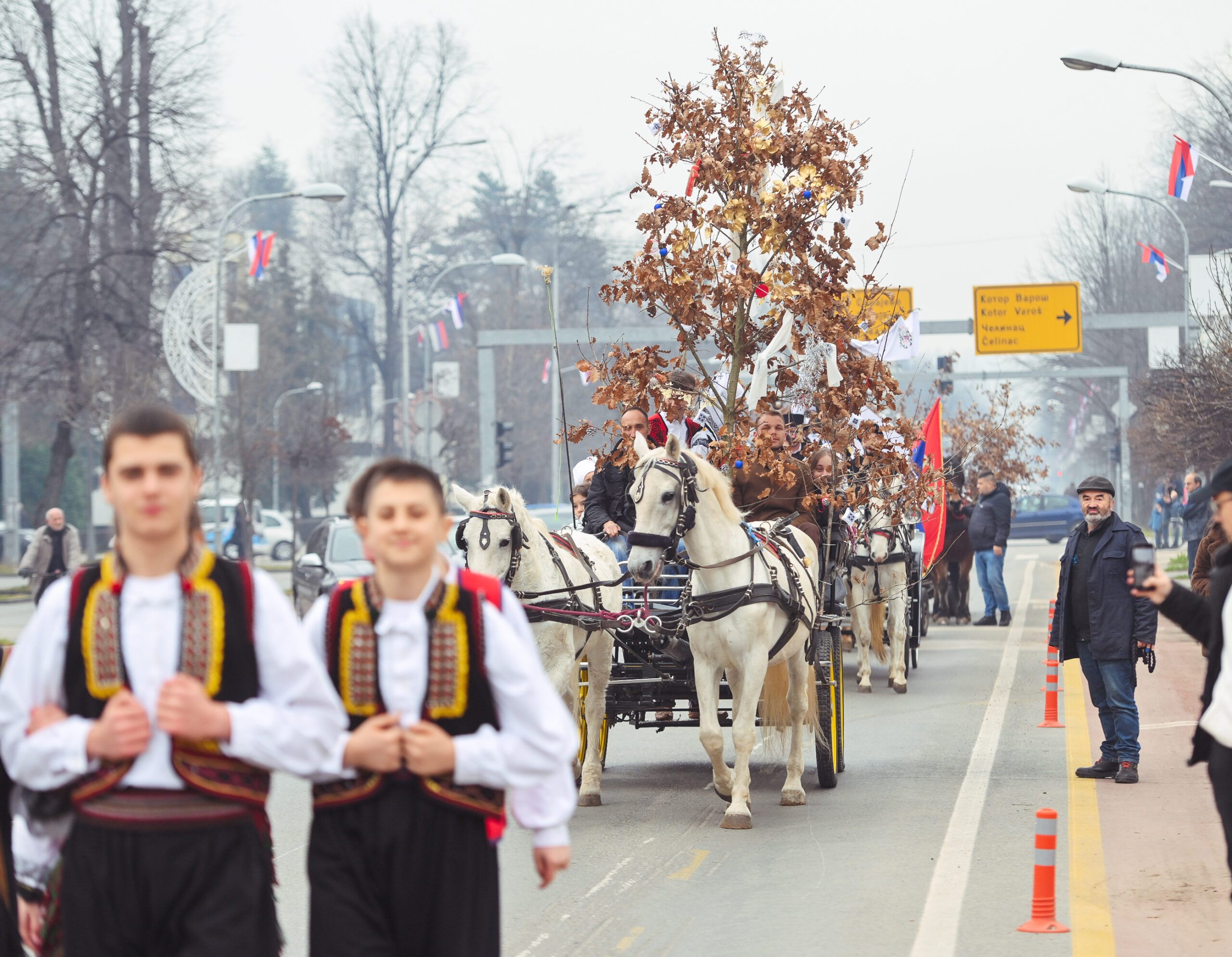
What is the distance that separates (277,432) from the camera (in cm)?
4806

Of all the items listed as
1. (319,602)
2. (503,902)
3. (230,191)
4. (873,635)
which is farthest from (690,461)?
(230,191)

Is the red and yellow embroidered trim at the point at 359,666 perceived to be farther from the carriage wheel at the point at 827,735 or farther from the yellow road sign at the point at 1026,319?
the yellow road sign at the point at 1026,319

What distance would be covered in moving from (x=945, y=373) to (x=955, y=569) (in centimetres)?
1404

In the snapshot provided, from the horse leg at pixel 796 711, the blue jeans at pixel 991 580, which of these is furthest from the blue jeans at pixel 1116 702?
the blue jeans at pixel 991 580

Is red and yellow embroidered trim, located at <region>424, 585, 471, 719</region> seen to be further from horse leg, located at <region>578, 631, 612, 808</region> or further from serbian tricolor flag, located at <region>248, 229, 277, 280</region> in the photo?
serbian tricolor flag, located at <region>248, 229, 277, 280</region>

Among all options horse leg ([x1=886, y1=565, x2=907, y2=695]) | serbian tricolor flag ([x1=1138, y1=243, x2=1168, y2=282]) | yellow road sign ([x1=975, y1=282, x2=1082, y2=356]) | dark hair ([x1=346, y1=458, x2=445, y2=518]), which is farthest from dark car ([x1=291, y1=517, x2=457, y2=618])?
serbian tricolor flag ([x1=1138, y1=243, x2=1168, y2=282])

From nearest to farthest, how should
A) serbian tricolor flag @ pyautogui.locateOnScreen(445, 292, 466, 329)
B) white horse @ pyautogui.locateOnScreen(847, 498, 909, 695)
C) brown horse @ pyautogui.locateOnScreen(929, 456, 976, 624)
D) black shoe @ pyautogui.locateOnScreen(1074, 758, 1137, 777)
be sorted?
black shoe @ pyautogui.locateOnScreen(1074, 758, 1137, 777)
white horse @ pyautogui.locateOnScreen(847, 498, 909, 695)
brown horse @ pyautogui.locateOnScreen(929, 456, 976, 624)
serbian tricolor flag @ pyautogui.locateOnScreen(445, 292, 466, 329)

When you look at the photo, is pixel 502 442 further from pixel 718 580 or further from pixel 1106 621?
pixel 718 580

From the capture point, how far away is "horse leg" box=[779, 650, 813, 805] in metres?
9.91

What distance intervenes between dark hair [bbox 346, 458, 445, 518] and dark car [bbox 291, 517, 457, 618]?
1842cm

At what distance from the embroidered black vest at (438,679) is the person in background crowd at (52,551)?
19078 millimetres

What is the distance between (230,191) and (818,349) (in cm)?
7406

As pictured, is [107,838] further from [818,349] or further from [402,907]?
[818,349]

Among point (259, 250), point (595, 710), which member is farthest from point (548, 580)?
point (259, 250)
